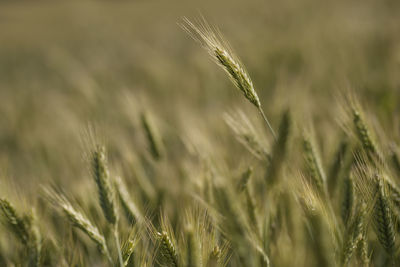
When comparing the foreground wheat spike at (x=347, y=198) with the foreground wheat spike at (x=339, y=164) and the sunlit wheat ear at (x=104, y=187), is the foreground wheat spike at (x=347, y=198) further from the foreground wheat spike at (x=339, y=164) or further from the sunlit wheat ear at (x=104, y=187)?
the sunlit wheat ear at (x=104, y=187)

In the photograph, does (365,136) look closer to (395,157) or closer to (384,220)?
(395,157)

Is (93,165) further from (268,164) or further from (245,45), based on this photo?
(245,45)

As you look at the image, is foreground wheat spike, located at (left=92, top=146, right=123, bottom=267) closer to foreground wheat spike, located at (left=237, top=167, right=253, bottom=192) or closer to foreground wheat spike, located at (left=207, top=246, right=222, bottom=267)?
foreground wheat spike, located at (left=207, top=246, right=222, bottom=267)

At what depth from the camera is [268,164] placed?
3.51ft

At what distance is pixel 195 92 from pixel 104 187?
75.2 inches

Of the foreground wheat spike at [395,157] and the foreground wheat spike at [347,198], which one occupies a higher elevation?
the foreground wheat spike at [395,157]

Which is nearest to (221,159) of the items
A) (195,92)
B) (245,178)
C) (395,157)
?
(245,178)

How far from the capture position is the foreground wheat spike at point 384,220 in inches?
30.1

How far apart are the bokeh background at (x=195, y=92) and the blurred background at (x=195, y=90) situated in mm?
10

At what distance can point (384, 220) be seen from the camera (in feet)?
2.52

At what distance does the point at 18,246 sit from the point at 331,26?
134 inches

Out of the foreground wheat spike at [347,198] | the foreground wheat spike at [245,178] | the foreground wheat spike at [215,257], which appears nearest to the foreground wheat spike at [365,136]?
the foreground wheat spike at [347,198]

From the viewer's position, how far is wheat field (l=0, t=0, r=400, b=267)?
0.83 metres

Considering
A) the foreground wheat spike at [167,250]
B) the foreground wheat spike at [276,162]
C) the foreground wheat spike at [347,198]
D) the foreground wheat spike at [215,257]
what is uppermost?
the foreground wheat spike at [347,198]
